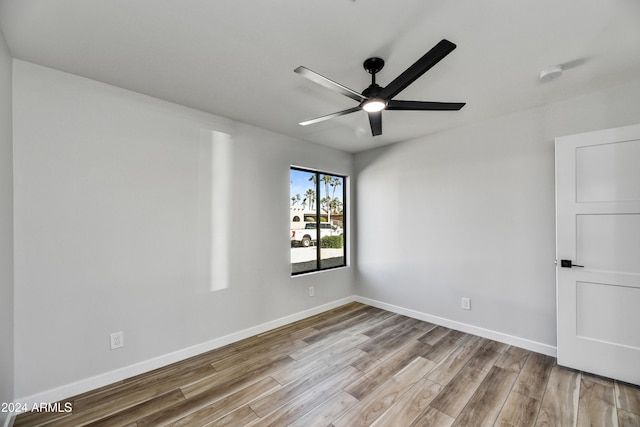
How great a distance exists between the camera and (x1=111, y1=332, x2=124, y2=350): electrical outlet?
2.26 metres

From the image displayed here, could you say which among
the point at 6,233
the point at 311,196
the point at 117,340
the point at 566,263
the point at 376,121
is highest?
the point at 376,121

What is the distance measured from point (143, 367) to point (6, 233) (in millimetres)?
1491

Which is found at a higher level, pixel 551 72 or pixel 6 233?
pixel 551 72

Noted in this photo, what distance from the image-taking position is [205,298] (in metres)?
2.80

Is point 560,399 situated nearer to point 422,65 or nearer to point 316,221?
point 422,65

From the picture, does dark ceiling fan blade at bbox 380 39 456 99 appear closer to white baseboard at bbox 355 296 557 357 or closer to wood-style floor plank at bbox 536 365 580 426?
wood-style floor plank at bbox 536 365 580 426

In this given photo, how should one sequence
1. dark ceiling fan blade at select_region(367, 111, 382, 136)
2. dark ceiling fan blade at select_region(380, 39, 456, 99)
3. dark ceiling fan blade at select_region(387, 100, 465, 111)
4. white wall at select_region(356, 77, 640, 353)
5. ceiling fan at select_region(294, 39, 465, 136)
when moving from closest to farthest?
dark ceiling fan blade at select_region(380, 39, 456, 99), ceiling fan at select_region(294, 39, 465, 136), dark ceiling fan blade at select_region(387, 100, 465, 111), dark ceiling fan blade at select_region(367, 111, 382, 136), white wall at select_region(356, 77, 640, 353)

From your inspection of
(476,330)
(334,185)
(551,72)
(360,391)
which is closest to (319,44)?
(551,72)

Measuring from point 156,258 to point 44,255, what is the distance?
0.74m

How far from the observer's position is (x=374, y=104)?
6.26 ft

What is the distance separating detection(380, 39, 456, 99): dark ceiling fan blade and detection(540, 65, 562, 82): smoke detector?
1243 millimetres

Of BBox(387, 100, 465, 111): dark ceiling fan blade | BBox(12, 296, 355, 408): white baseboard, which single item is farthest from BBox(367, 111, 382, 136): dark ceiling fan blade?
BBox(12, 296, 355, 408): white baseboard

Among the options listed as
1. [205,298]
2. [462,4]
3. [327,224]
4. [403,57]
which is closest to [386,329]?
[327,224]

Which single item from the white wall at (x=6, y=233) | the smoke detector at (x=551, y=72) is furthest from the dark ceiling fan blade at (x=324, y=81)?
the white wall at (x=6, y=233)
